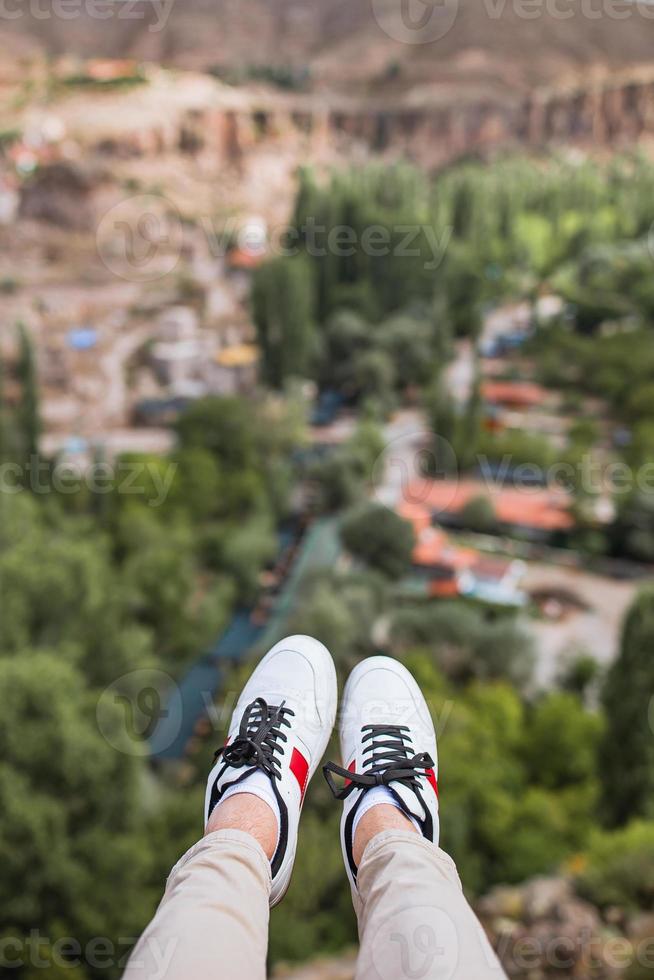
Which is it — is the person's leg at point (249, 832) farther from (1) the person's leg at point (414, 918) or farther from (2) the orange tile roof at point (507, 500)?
(2) the orange tile roof at point (507, 500)

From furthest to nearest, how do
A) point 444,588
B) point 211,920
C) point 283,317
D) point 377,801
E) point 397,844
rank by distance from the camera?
1. point 283,317
2. point 444,588
3. point 377,801
4. point 397,844
5. point 211,920

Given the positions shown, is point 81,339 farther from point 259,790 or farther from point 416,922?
point 416,922

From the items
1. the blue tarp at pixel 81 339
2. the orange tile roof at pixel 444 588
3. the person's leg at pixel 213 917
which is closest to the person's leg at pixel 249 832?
the person's leg at pixel 213 917

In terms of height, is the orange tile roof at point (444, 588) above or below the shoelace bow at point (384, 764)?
below

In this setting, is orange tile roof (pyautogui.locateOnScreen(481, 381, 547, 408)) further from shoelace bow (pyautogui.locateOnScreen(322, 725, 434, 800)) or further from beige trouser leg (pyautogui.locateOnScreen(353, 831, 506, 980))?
beige trouser leg (pyautogui.locateOnScreen(353, 831, 506, 980))

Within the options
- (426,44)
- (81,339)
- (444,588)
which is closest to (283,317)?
(81,339)
